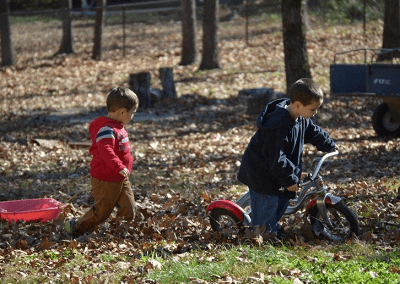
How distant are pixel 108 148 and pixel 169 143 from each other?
5.82 meters

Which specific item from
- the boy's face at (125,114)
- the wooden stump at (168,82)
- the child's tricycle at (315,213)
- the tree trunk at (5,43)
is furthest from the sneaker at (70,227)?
the tree trunk at (5,43)

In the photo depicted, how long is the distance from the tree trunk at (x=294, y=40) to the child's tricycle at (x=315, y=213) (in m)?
6.99

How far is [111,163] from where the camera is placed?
6.09 meters

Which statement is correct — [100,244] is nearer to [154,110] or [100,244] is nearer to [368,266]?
[368,266]

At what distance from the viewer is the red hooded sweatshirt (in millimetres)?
6094

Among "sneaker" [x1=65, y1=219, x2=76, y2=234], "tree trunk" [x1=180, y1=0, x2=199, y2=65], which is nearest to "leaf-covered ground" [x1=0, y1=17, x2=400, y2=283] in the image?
"sneaker" [x1=65, y1=219, x2=76, y2=234]

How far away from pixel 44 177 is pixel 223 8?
22.2 meters

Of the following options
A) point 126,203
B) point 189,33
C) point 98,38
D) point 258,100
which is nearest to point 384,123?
point 258,100

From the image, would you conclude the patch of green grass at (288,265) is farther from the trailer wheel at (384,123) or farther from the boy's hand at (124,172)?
the trailer wheel at (384,123)

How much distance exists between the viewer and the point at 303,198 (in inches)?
236

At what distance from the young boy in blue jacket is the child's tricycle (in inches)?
5.9

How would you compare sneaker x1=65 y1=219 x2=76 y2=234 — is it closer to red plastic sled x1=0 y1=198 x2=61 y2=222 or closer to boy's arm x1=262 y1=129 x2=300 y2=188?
red plastic sled x1=0 y1=198 x2=61 y2=222

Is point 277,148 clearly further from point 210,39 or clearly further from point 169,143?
point 210,39

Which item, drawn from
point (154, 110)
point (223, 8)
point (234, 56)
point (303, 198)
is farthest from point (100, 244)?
point (223, 8)
